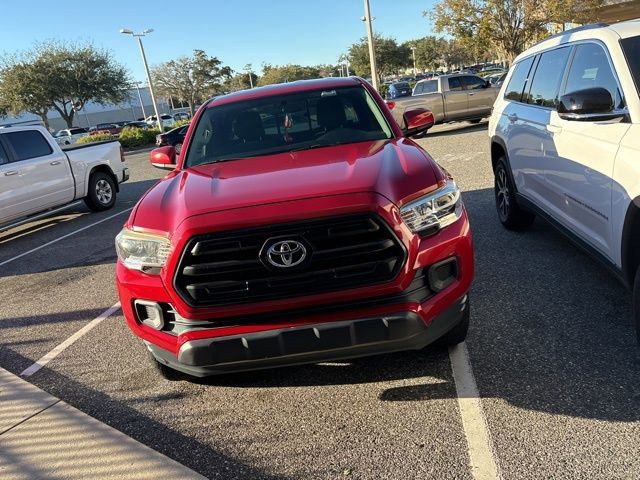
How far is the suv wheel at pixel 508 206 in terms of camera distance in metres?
5.51

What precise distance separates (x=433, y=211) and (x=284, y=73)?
79020 millimetres

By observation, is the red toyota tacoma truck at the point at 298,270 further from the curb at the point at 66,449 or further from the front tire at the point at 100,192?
the front tire at the point at 100,192

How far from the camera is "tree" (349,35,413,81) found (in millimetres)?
65438

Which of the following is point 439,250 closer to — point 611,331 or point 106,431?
point 611,331

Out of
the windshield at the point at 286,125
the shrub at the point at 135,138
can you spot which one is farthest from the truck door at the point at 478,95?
the shrub at the point at 135,138

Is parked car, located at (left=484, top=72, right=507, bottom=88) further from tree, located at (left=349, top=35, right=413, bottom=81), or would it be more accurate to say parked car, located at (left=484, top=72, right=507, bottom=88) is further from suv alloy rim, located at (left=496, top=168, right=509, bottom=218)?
tree, located at (left=349, top=35, right=413, bottom=81)

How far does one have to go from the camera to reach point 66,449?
2793 mm

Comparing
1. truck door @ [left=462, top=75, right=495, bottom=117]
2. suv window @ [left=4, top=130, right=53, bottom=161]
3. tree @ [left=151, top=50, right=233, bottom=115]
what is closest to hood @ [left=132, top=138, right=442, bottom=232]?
suv window @ [left=4, top=130, right=53, bottom=161]

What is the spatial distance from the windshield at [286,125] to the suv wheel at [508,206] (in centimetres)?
216

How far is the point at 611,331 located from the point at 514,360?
748 millimetres

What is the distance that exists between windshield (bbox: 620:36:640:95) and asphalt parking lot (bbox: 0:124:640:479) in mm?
1600

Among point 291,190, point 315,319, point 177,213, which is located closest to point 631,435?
point 315,319

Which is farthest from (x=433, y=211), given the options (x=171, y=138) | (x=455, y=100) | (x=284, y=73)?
(x=284, y=73)

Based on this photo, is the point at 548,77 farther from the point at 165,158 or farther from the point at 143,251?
the point at 143,251
